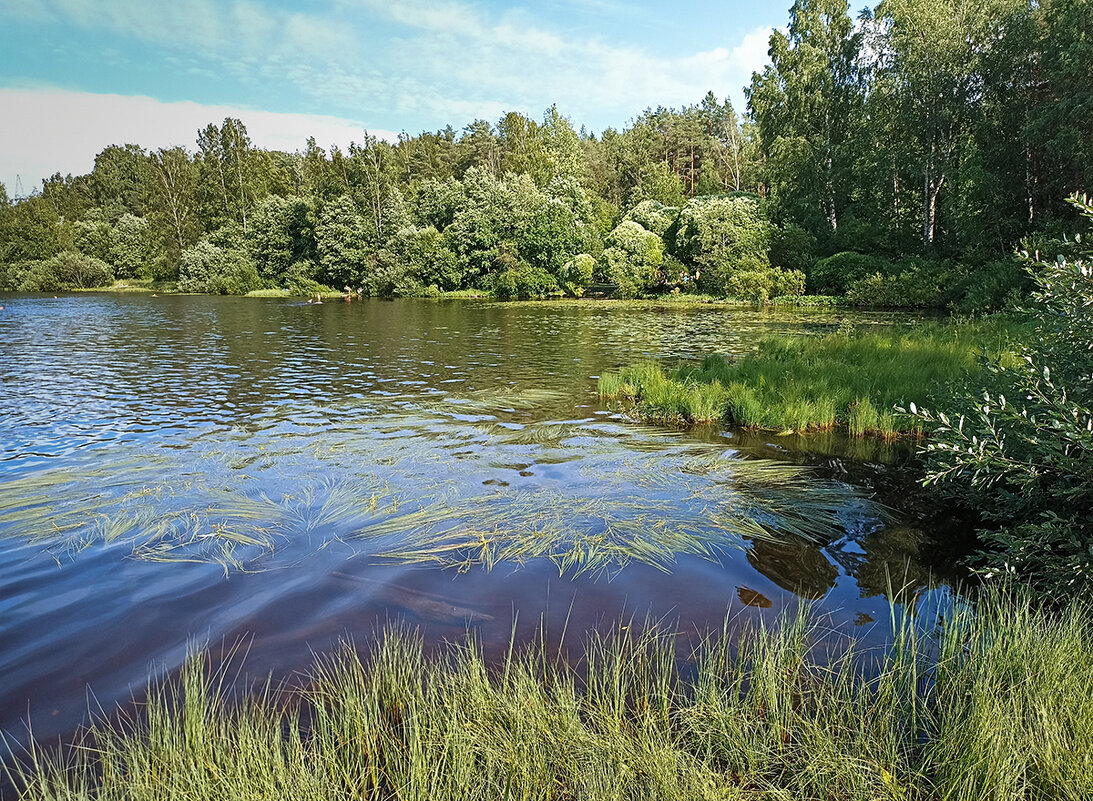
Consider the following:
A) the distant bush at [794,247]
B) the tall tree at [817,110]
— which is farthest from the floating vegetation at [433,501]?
the tall tree at [817,110]

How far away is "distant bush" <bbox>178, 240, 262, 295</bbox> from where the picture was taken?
5706 centimetres

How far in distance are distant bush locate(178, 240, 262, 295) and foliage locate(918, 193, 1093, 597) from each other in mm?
60814

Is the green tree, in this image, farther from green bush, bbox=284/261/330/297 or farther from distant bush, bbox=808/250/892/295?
distant bush, bbox=808/250/892/295

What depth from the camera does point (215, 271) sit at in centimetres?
5931

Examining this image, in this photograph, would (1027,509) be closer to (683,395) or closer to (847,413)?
(847,413)

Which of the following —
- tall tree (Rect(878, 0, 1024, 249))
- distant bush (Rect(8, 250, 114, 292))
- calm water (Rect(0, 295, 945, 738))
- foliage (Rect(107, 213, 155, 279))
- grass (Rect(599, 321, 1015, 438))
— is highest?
tall tree (Rect(878, 0, 1024, 249))

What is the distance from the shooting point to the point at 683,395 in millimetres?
11289

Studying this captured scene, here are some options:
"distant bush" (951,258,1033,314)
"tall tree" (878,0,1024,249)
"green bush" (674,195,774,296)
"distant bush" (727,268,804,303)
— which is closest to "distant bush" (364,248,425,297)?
"green bush" (674,195,774,296)

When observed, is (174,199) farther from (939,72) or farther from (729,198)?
(939,72)

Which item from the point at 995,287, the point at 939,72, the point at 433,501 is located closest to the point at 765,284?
the point at 939,72

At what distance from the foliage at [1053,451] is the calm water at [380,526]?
2.99 feet

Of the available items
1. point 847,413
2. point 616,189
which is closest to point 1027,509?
point 847,413

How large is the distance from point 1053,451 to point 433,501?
18.0ft

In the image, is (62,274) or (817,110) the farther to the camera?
(62,274)
